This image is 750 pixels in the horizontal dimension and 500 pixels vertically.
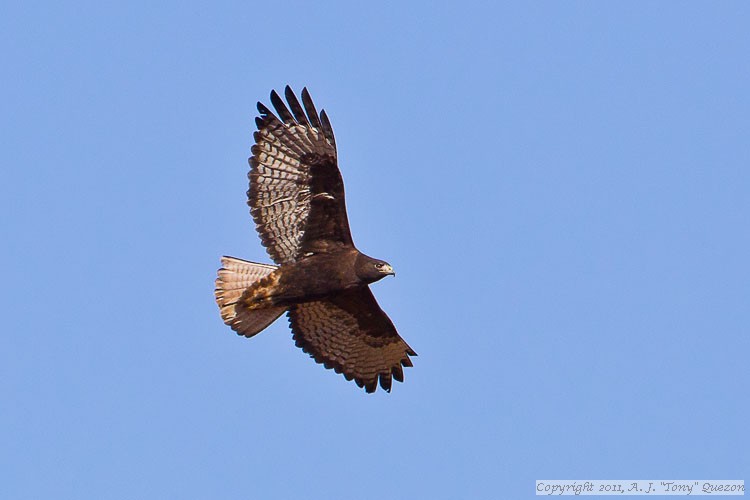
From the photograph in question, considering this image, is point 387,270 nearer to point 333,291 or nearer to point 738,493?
point 333,291

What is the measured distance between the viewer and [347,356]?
18.6m

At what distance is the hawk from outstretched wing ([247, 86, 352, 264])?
13 mm

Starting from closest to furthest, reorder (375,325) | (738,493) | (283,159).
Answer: (738,493) < (283,159) < (375,325)

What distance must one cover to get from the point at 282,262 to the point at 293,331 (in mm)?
1572

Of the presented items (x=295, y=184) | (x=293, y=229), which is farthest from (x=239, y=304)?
(x=295, y=184)

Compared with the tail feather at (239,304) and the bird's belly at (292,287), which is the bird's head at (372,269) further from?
the tail feather at (239,304)

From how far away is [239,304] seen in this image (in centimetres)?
1714

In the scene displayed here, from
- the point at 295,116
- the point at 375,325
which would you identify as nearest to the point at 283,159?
the point at 295,116

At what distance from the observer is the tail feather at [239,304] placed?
56.3 ft

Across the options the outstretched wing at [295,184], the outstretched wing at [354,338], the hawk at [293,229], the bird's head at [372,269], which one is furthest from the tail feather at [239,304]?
the bird's head at [372,269]

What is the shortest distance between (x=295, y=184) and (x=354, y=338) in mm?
2706

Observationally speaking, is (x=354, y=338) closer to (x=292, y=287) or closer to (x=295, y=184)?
(x=292, y=287)

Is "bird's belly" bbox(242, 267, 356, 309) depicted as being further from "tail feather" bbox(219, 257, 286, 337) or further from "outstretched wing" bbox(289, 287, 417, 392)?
"outstretched wing" bbox(289, 287, 417, 392)

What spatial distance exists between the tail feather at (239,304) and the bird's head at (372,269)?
1303 millimetres
